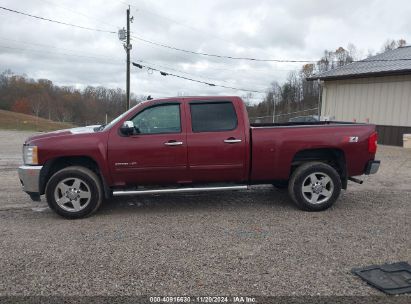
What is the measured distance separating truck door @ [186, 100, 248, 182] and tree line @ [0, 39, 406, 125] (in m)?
65.0

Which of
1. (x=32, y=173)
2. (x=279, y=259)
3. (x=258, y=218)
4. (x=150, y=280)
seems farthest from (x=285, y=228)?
(x=32, y=173)

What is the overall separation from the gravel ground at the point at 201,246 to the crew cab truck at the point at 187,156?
41 cm

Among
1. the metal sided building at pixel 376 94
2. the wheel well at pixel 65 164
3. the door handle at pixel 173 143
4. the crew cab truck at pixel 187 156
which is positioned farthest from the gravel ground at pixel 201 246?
the metal sided building at pixel 376 94

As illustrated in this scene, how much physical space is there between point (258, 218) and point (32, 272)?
321 cm

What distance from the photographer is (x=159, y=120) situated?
6.22 m

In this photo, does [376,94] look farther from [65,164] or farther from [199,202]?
[65,164]

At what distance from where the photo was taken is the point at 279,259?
4355mm

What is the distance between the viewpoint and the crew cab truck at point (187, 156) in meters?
5.99

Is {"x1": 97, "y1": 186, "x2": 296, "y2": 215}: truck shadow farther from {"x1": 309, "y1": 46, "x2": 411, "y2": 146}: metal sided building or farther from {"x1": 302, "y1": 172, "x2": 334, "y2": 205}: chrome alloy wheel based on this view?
{"x1": 309, "y1": 46, "x2": 411, "y2": 146}: metal sided building

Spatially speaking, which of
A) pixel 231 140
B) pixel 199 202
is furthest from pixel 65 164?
pixel 231 140

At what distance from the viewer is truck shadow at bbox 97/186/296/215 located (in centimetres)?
666

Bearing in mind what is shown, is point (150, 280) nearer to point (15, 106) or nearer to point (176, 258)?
point (176, 258)

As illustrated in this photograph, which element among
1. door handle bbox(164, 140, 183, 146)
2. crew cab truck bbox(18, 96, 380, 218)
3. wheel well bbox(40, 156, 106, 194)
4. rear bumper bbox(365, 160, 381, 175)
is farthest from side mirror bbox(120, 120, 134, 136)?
rear bumper bbox(365, 160, 381, 175)

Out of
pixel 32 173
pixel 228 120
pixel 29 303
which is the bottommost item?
pixel 29 303
